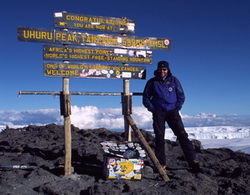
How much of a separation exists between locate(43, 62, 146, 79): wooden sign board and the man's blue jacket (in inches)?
30.2

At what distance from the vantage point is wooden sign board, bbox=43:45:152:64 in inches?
224

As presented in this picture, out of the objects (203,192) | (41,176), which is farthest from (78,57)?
(203,192)

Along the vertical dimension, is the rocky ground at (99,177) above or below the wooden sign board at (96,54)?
below

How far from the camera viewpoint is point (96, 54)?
20.0 feet

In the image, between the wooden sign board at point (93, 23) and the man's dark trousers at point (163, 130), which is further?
the wooden sign board at point (93, 23)

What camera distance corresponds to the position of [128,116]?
6.18m

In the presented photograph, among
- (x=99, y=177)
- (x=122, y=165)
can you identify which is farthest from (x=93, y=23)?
(x=99, y=177)

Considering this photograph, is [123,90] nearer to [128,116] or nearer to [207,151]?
[128,116]

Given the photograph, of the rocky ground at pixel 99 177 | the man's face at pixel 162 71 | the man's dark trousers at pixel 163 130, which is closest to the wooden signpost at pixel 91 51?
the rocky ground at pixel 99 177

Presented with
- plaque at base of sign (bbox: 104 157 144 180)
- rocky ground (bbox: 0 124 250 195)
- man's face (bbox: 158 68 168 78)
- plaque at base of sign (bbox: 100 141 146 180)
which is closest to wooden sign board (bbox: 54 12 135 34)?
man's face (bbox: 158 68 168 78)

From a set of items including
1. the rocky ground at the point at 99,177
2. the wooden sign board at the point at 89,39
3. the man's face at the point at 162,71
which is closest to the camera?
the rocky ground at the point at 99,177

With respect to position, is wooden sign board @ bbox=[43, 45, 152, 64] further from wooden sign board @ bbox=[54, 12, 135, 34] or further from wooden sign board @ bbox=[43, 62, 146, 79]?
wooden sign board @ bbox=[54, 12, 135, 34]

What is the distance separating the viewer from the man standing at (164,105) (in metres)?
5.57

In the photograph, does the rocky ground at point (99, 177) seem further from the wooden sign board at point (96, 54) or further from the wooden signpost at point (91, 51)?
the wooden sign board at point (96, 54)
